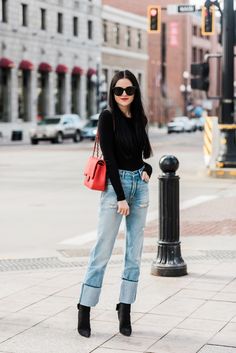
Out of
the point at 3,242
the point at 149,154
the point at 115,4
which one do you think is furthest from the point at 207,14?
the point at 115,4

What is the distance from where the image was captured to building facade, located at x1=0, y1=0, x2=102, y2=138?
210 ft

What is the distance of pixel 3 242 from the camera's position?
1106 cm

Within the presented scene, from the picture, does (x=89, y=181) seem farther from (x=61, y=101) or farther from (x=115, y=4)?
(x=115, y=4)

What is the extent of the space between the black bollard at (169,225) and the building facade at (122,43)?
70.3 m

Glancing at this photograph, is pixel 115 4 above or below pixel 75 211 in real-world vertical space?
above

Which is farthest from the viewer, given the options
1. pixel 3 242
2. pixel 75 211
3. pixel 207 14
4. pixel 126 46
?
pixel 126 46

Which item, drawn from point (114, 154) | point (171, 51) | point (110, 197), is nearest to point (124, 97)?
point (114, 154)

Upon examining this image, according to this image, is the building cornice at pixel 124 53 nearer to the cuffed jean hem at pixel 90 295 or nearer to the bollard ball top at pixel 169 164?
the bollard ball top at pixel 169 164

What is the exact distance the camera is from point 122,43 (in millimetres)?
85938

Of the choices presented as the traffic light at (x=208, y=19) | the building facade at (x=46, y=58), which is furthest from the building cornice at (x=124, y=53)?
the traffic light at (x=208, y=19)

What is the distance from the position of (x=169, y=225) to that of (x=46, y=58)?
62429 mm

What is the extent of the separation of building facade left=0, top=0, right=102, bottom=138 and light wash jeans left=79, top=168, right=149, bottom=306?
5650 cm

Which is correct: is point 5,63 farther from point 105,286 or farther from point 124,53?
point 105,286

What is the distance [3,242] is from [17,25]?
55.1 m
